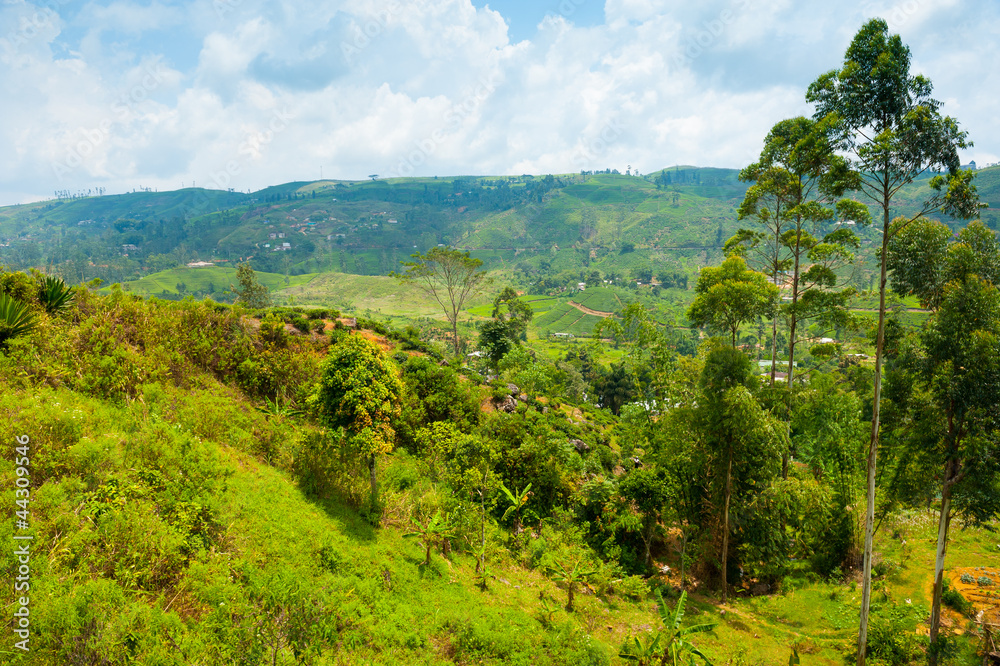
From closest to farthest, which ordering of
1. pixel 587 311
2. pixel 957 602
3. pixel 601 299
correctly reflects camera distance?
pixel 957 602, pixel 587 311, pixel 601 299

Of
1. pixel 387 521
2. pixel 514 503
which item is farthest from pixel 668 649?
pixel 387 521

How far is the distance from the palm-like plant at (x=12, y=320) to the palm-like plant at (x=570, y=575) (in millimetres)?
13716

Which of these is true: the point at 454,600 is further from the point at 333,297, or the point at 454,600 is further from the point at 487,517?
the point at 333,297

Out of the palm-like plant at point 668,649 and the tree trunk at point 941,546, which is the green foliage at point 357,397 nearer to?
the palm-like plant at point 668,649

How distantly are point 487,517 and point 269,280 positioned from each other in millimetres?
175429

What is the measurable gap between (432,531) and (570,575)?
351 cm

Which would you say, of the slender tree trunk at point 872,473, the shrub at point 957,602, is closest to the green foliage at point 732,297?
the slender tree trunk at point 872,473

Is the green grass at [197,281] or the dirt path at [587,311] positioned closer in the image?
the dirt path at [587,311]

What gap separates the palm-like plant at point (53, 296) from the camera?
39.0ft

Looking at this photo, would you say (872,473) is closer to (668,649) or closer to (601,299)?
(668,649)

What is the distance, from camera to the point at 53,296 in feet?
39.4

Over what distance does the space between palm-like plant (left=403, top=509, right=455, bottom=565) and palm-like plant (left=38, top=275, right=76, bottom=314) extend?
11237mm

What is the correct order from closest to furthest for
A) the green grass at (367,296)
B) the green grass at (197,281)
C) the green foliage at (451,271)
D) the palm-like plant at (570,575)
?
the palm-like plant at (570,575)
the green foliage at (451,271)
the green grass at (367,296)
the green grass at (197,281)

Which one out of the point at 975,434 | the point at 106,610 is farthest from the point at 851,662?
the point at 106,610
